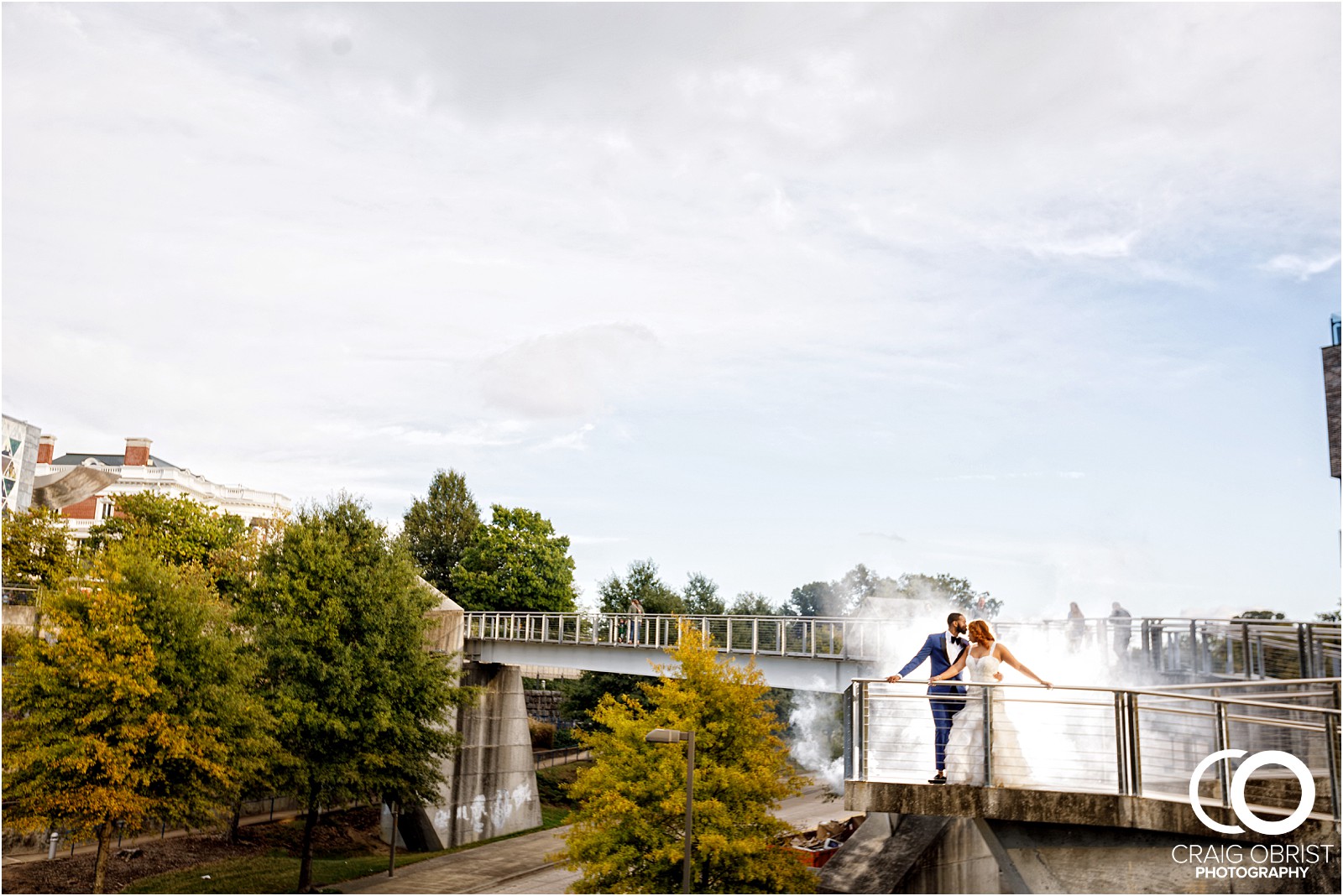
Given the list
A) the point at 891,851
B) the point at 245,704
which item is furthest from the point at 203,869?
the point at 891,851

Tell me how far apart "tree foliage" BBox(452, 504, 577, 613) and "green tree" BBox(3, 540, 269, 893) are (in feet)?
133

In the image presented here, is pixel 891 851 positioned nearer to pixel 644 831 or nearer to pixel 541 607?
pixel 644 831

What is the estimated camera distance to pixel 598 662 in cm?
3641

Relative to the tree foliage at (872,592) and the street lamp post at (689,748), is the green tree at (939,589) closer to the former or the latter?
the tree foliage at (872,592)

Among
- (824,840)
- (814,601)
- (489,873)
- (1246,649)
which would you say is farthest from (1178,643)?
(814,601)

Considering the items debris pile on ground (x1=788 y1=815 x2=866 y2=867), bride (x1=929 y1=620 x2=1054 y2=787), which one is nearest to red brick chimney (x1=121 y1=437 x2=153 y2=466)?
debris pile on ground (x1=788 y1=815 x2=866 y2=867)

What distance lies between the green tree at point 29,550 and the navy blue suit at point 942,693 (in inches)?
1550

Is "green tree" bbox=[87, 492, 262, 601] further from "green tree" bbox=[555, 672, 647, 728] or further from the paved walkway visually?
the paved walkway

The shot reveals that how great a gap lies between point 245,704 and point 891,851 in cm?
1552

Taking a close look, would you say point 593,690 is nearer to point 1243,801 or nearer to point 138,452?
point 138,452

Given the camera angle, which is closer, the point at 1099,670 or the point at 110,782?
the point at 1099,670

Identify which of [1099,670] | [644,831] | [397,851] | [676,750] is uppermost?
[1099,670]

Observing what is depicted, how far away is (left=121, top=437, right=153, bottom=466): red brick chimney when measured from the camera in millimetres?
77000

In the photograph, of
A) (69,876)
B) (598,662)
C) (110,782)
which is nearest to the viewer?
(110,782)
